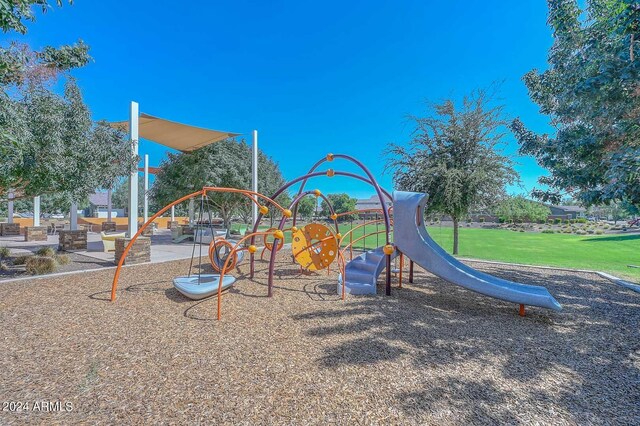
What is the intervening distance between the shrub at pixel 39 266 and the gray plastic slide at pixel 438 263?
847 cm

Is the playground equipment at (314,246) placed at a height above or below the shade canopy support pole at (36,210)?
below

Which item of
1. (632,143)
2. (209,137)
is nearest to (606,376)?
(632,143)

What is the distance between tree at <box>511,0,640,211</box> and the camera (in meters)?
4.44

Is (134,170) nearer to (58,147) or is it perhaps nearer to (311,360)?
(58,147)

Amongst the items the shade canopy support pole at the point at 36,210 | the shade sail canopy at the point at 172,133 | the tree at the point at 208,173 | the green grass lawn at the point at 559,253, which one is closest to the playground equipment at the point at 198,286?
the green grass lawn at the point at 559,253

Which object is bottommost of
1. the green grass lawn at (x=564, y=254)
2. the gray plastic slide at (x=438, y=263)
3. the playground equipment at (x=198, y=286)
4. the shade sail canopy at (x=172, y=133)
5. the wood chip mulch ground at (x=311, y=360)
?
the green grass lawn at (x=564, y=254)

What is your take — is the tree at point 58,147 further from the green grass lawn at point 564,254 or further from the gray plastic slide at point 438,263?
the green grass lawn at point 564,254

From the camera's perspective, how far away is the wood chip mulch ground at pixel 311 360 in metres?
2.38

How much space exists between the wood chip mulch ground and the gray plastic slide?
411 millimetres

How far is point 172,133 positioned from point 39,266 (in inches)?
232

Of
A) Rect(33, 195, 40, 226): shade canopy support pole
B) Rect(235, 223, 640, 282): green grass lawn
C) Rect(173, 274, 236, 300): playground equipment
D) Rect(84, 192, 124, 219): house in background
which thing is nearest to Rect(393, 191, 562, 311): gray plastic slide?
Rect(235, 223, 640, 282): green grass lawn

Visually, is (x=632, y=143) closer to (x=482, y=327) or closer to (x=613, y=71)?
(x=613, y=71)

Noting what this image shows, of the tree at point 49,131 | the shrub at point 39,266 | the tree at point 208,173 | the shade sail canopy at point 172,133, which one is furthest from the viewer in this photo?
the tree at point 208,173

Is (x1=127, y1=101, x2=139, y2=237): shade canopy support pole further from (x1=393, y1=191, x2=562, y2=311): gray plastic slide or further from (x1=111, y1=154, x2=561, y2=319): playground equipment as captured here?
(x1=393, y1=191, x2=562, y2=311): gray plastic slide
